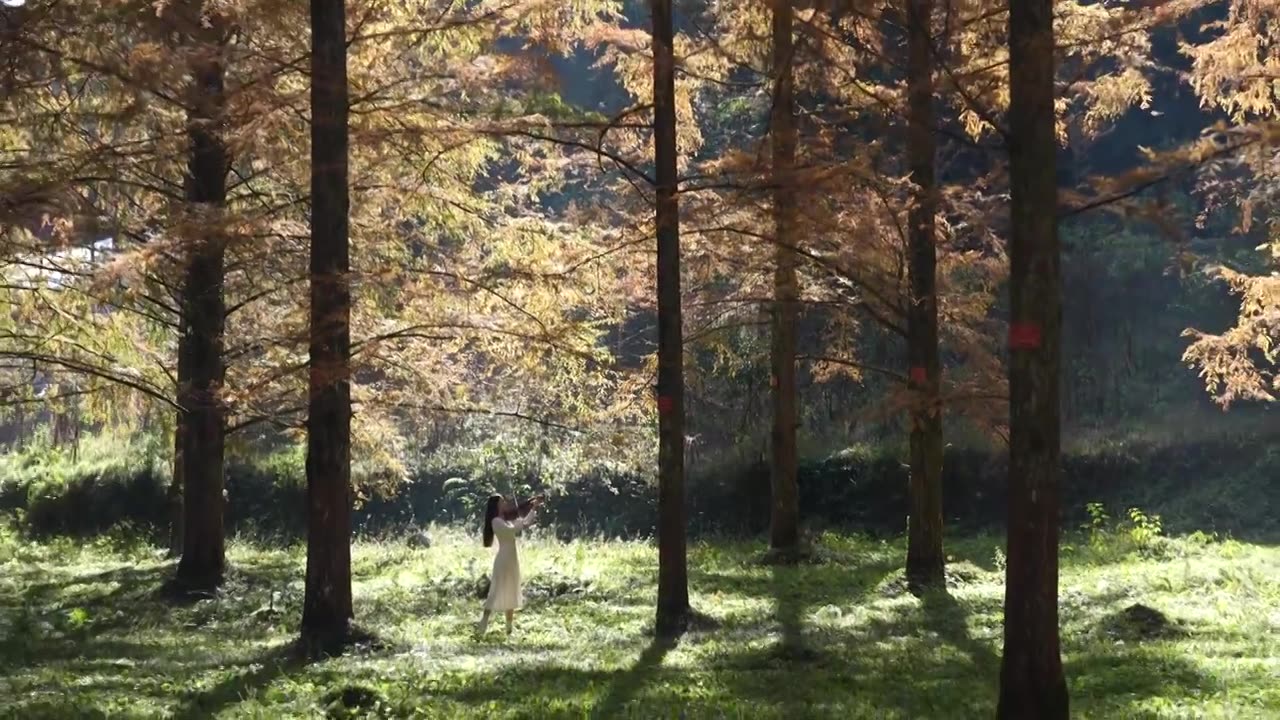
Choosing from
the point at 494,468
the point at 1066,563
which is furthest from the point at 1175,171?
the point at 494,468

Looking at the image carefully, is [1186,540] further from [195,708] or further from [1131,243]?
[1131,243]

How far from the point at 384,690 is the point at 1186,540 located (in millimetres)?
13671

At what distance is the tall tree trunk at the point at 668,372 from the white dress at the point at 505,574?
153 cm

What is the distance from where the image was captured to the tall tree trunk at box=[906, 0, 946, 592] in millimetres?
13594

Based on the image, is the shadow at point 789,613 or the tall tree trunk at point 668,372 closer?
the shadow at point 789,613

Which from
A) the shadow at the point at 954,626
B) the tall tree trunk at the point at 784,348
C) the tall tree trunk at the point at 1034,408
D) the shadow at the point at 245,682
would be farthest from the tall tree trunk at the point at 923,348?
the shadow at the point at 245,682

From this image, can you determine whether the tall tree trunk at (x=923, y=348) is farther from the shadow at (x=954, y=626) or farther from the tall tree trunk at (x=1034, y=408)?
the tall tree trunk at (x=1034, y=408)

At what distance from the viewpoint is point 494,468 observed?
87.9ft

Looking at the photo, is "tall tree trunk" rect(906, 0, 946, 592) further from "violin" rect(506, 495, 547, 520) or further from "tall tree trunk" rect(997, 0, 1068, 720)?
"tall tree trunk" rect(997, 0, 1068, 720)

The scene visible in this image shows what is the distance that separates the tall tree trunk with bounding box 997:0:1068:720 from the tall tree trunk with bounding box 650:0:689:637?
5143 mm

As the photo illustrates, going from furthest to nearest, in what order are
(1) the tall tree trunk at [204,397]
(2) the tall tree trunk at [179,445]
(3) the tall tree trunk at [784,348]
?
(2) the tall tree trunk at [179,445]
(1) the tall tree trunk at [204,397]
(3) the tall tree trunk at [784,348]

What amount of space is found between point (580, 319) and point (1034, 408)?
906cm

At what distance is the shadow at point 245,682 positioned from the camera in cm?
850

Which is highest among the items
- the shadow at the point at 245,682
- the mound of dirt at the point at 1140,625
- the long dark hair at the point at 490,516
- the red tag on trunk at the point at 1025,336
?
the red tag on trunk at the point at 1025,336
